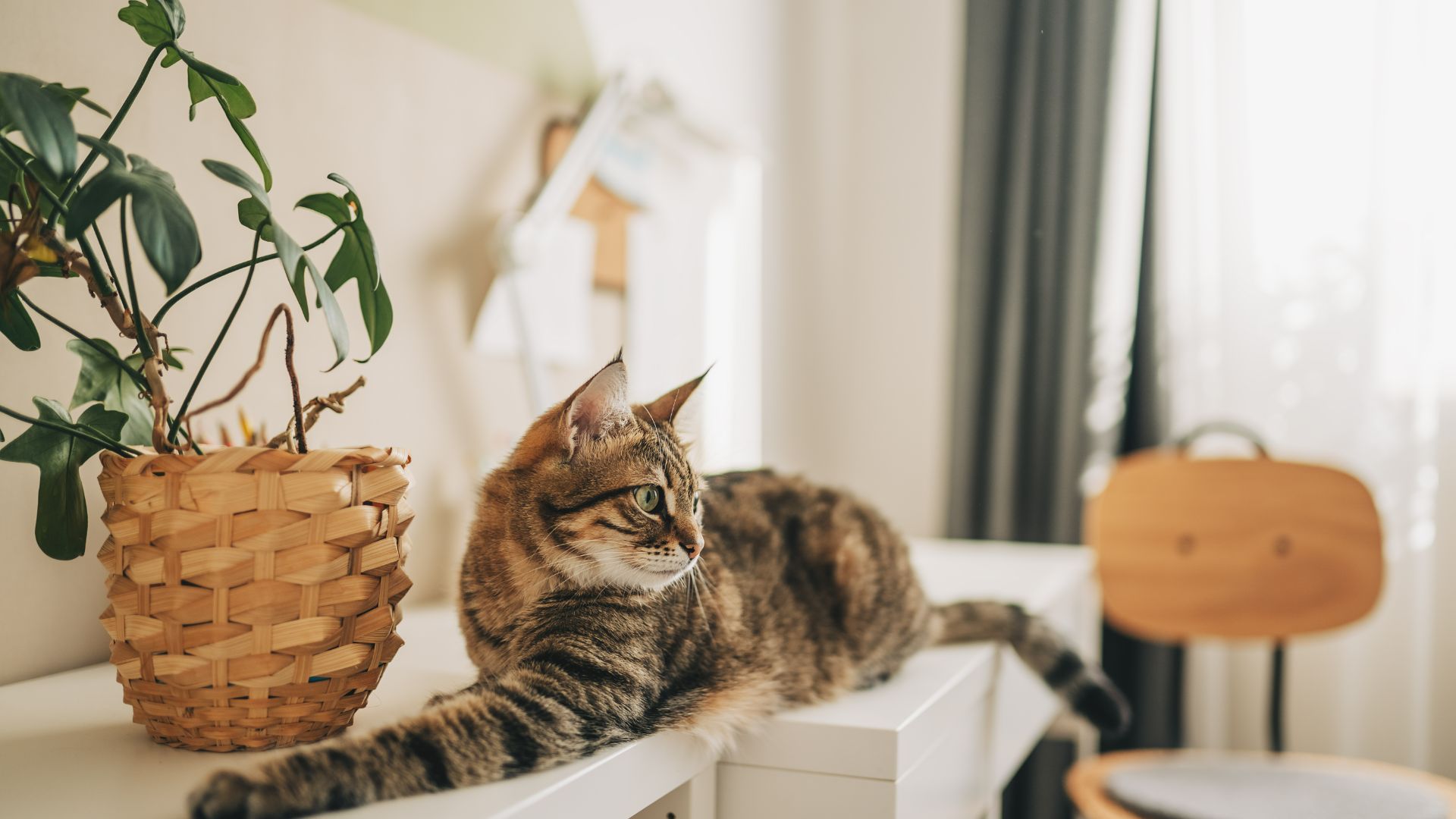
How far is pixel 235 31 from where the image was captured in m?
0.98

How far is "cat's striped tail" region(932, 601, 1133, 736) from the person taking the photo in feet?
3.65

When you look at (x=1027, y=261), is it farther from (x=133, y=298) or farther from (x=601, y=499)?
(x=133, y=298)

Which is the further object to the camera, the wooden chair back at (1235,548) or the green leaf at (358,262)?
the wooden chair back at (1235,548)

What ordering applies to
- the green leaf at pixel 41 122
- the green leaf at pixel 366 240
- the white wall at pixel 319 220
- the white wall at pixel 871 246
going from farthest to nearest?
the white wall at pixel 871 246 < the white wall at pixel 319 220 < the green leaf at pixel 366 240 < the green leaf at pixel 41 122

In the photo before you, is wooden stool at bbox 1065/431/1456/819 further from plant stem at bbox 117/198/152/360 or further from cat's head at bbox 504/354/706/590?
plant stem at bbox 117/198/152/360

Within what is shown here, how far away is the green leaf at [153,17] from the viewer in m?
0.63

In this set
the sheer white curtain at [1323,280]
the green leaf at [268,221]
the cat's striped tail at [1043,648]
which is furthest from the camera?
the sheer white curtain at [1323,280]

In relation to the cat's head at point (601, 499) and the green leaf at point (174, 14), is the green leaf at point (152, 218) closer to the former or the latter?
the green leaf at point (174, 14)

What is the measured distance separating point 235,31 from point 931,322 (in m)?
1.73

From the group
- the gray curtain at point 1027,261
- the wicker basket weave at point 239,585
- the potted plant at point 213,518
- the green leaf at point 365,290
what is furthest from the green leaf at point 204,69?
the gray curtain at point 1027,261

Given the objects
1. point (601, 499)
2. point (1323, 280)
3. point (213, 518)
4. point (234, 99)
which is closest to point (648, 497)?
point (601, 499)

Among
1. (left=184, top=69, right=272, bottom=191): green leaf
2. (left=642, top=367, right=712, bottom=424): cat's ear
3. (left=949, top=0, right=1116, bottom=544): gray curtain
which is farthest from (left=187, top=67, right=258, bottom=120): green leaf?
(left=949, top=0, right=1116, bottom=544): gray curtain

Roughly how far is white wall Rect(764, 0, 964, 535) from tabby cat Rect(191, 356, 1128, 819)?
4.37ft

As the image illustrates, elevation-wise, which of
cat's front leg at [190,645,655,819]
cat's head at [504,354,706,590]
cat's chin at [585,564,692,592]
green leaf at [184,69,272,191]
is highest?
green leaf at [184,69,272,191]
